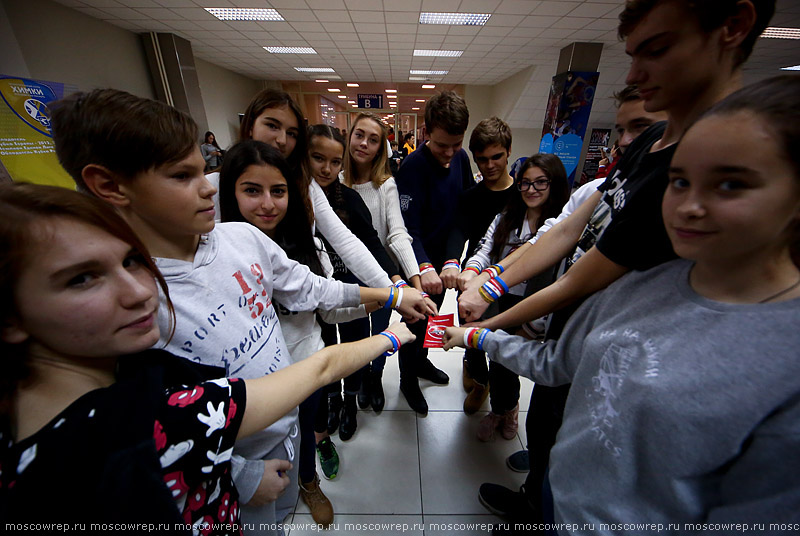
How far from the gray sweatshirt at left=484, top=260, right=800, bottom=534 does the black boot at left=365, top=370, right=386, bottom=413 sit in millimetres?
1346

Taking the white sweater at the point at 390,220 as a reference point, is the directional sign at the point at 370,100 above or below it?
above

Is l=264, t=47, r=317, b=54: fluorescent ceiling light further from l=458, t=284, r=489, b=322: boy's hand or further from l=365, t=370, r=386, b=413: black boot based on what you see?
l=458, t=284, r=489, b=322: boy's hand

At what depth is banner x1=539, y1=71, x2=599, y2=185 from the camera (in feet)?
19.5

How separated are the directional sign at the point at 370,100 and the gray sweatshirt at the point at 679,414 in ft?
39.7

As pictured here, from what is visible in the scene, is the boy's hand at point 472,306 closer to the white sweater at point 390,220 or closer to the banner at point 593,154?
the white sweater at point 390,220

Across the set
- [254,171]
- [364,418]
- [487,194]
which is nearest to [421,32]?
[487,194]

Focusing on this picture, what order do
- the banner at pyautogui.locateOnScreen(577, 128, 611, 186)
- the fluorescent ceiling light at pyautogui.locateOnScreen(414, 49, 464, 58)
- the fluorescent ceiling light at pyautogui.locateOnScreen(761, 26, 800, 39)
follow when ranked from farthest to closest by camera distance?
the banner at pyautogui.locateOnScreen(577, 128, 611, 186) → the fluorescent ceiling light at pyautogui.locateOnScreen(414, 49, 464, 58) → the fluorescent ceiling light at pyautogui.locateOnScreen(761, 26, 800, 39)

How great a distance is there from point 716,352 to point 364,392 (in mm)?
1795

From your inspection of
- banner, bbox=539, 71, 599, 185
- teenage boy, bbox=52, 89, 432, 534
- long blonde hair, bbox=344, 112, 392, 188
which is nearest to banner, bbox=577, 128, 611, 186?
banner, bbox=539, 71, 599, 185

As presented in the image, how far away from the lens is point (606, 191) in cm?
95

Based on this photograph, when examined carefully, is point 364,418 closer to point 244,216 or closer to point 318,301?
point 318,301

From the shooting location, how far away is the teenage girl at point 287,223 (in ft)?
3.53

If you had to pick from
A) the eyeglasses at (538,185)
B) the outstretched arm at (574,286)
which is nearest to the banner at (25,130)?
the eyeglasses at (538,185)

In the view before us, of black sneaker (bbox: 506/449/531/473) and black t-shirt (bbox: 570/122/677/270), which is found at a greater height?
black t-shirt (bbox: 570/122/677/270)
